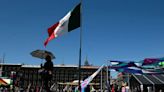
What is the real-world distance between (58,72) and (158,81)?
371 feet

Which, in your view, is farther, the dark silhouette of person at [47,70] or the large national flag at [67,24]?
the large national flag at [67,24]

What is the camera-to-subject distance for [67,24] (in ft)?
50.2

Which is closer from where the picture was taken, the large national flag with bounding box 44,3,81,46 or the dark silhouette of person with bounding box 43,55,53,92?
the dark silhouette of person with bounding box 43,55,53,92

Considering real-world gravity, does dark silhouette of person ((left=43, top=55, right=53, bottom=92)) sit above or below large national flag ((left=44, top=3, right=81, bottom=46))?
below

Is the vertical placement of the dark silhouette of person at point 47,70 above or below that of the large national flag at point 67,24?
below

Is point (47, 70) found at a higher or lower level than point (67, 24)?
lower

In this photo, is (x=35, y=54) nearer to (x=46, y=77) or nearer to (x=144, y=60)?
(x=46, y=77)

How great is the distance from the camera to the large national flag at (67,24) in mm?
15070

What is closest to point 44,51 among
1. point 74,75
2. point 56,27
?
point 56,27

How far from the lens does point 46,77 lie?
1276 cm

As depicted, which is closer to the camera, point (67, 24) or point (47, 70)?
point (47, 70)

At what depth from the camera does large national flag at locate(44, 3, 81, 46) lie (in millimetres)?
15070

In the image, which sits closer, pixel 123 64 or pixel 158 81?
pixel 123 64

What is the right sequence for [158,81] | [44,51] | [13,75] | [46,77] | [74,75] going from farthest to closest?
[74,75], [158,81], [13,75], [44,51], [46,77]
